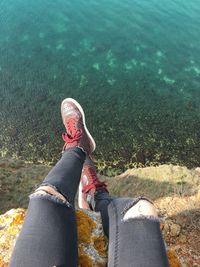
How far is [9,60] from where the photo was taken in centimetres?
1892

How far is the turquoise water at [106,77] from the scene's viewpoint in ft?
50.0

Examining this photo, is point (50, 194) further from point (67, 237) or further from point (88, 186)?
point (88, 186)

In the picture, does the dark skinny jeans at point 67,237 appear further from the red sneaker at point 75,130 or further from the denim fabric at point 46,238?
the red sneaker at point 75,130

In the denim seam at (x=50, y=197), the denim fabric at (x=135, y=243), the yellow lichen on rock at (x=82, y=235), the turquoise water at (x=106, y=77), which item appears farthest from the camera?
the turquoise water at (x=106, y=77)

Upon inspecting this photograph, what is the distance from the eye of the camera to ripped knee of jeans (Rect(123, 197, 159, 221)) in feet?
14.5

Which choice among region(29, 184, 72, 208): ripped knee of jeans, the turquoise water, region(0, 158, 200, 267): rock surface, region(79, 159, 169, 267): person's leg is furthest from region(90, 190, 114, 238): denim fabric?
the turquoise water

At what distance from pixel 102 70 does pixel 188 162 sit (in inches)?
296

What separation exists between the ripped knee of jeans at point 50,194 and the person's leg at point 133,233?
2.38ft

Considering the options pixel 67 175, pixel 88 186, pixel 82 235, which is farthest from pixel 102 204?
pixel 88 186

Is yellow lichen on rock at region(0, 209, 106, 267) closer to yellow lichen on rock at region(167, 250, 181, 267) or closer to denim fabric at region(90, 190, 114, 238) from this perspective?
denim fabric at region(90, 190, 114, 238)

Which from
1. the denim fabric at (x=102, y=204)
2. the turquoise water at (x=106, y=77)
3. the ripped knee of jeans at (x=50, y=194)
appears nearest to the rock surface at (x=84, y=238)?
the denim fabric at (x=102, y=204)

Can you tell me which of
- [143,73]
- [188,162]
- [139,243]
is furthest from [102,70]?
[139,243]

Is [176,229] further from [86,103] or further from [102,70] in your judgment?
[102,70]

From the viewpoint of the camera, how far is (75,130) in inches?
329
